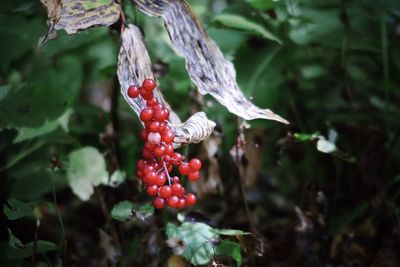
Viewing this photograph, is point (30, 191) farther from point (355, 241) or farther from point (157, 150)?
point (355, 241)

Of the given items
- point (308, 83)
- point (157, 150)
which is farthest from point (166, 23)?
point (308, 83)

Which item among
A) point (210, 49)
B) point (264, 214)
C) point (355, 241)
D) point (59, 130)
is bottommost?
point (264, 214)

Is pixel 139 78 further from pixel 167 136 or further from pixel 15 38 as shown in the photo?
pixel 15 38

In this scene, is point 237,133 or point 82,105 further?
point 82,105

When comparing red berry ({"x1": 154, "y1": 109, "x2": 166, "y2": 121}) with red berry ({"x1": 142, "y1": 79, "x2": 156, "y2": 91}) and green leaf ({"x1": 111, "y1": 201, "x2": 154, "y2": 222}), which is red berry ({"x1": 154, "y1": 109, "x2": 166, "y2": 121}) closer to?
red berry ({"x1": 142, "y1": 79, "x2": 156, "y2": 91})

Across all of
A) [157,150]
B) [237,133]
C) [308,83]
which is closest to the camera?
[157,150]

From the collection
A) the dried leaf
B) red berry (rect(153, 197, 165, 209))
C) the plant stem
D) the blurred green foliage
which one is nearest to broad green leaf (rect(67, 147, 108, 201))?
the blurred green foliage
